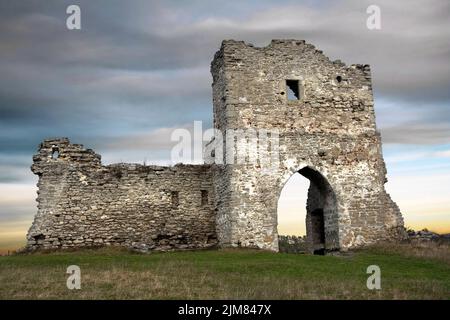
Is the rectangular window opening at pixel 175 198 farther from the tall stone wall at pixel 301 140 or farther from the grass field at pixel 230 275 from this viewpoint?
the grass field at pixel 230 275

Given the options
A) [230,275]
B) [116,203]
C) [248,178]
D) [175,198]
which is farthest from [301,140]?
[230,275]

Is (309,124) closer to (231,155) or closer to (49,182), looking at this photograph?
(231,155)

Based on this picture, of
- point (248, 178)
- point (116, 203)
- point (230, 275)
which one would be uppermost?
point (248, 178)

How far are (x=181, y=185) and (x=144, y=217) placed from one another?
1849mm

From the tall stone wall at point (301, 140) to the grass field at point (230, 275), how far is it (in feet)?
4.74

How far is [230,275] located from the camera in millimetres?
13430

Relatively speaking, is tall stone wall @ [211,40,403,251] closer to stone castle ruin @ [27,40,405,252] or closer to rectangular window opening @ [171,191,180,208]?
stone castle ruin @ [27,40,405,252]

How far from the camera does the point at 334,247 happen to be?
20844 mm

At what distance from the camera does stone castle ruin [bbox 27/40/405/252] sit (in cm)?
2012

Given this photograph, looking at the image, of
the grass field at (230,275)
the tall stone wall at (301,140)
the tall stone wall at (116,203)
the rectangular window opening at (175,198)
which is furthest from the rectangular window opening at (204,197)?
the grass field at (230,275)

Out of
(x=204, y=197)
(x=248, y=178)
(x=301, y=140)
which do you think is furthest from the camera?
(x=204, y=197)

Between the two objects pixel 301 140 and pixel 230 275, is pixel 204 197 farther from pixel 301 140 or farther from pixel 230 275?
pixel 230 275

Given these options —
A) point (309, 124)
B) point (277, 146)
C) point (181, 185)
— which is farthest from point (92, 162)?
point (309, 124)

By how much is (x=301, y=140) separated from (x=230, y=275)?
8.46 metres
